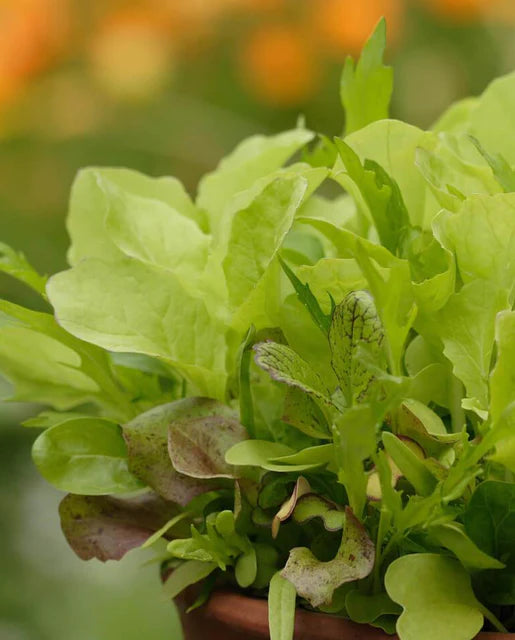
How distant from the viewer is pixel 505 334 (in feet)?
0.68

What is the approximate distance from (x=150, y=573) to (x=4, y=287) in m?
0.30

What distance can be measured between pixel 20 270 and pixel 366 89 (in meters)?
0.12

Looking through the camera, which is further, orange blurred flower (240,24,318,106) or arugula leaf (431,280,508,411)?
orange blurred flower (240,24,318,106)

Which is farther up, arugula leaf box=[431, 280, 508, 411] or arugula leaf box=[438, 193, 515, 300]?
arugula leaf box=[438, 193, 515, 300]

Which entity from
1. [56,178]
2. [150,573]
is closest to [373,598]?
[150,573]

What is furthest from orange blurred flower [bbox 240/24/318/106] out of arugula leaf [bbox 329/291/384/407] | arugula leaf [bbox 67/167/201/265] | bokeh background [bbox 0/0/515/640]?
arugula leaf [bbox 329/291/384/407]

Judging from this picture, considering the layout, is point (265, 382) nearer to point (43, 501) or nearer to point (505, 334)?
point (505, 334)

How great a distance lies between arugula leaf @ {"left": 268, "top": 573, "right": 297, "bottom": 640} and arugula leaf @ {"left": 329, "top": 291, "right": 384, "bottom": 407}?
0.15ft

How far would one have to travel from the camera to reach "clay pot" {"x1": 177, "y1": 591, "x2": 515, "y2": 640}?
223 mm

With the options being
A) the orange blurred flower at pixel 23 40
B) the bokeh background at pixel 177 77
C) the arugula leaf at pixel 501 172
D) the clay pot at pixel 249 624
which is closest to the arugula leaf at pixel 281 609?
the clay pot at pixel 249 624

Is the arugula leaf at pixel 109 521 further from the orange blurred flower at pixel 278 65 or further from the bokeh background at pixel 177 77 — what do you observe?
the orange blurred flower at pixel 278 65

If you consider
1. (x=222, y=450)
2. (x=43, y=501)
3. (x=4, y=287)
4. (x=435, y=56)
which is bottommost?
(x=43, y=501)

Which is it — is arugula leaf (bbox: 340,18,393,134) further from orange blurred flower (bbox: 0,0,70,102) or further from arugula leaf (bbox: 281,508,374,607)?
orange blurred flower (bbox: 0,0,70,102)

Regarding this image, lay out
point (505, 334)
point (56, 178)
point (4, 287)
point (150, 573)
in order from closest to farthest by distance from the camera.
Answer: point (505, 334), point (150, 573), point (4, 287), point (56, 178)
